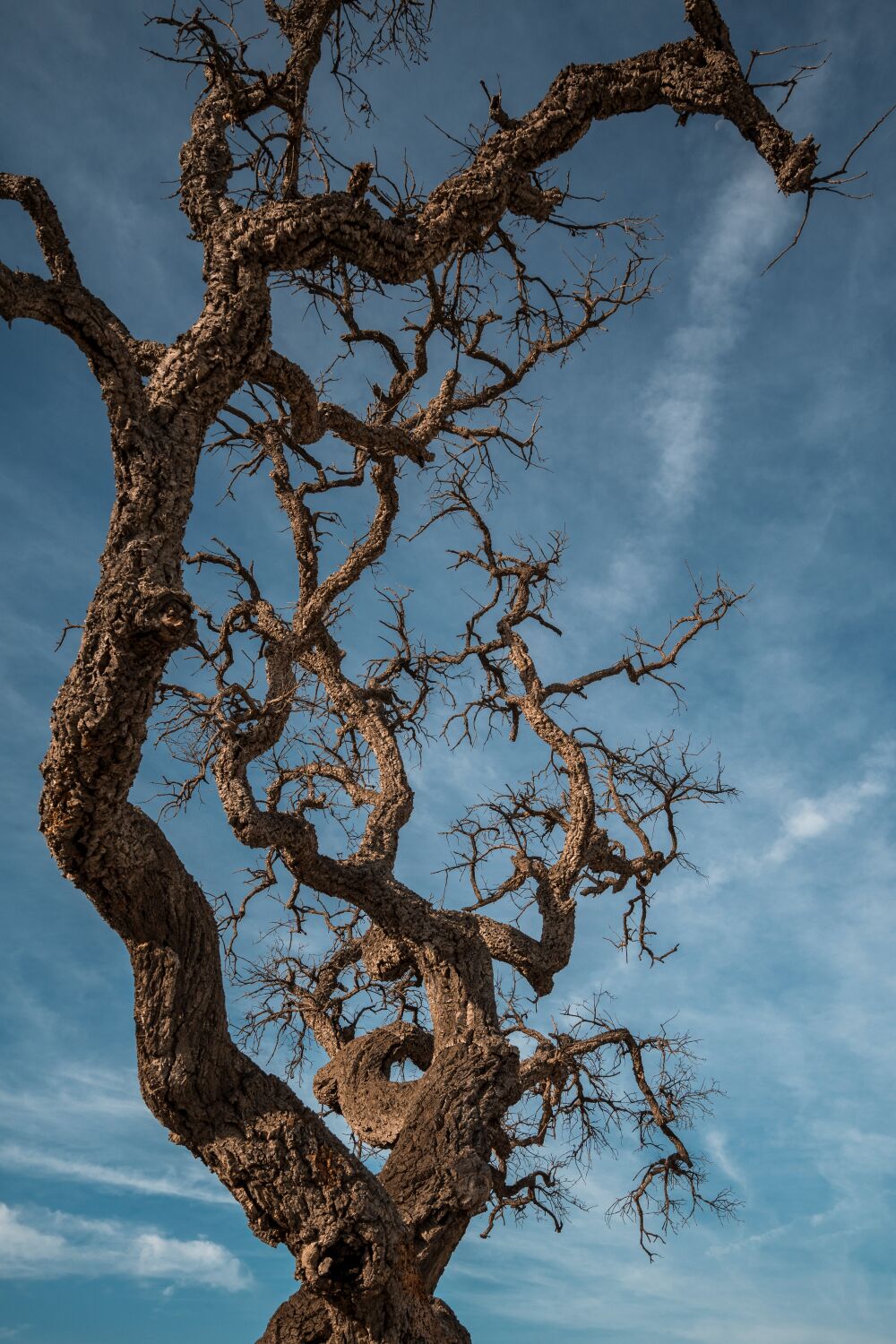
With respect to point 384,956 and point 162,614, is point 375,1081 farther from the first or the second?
point 162,614

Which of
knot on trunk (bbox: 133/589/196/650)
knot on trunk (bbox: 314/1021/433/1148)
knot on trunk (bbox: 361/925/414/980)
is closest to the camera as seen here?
knot on trunk (bbox: 133/589/196/650)

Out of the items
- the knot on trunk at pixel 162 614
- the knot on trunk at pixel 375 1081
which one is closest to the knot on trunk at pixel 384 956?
the knot on trunk at pixel 375 1081

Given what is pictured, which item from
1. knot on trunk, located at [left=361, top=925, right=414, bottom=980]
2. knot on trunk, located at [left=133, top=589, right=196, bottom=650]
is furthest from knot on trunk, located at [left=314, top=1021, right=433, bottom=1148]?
knot on trunk, located at [left=133, top=589, right=196, bottom=650]

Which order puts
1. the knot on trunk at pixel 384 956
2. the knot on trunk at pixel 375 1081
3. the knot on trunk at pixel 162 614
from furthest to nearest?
the knot on trunk at pixel 384 956 < the knot on trunk at pixel 375 1081 < the knot on trunk at pixel 162 614

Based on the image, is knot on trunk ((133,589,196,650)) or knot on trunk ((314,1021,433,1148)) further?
knot on trunk ((314,1021,433,1148))

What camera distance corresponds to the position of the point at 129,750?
4.32 metres

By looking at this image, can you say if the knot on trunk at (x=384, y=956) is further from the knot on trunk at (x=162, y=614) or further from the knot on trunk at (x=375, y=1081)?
the knot on trunk at (x=162, y=614)

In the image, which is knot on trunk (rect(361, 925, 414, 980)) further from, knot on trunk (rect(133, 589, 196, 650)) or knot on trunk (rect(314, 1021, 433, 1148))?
knot on trunk (rect(133, 589, 196, 650))

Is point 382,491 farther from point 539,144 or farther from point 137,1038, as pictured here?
point 137,1038

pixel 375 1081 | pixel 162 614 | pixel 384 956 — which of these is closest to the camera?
pixel 162 614

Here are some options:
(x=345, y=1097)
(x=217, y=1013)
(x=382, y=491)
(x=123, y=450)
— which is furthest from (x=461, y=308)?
(x=345, y=1097)

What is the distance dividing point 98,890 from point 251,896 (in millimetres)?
4536

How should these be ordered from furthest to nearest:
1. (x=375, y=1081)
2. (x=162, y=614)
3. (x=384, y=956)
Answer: (x=384, y=956), (x=375, y=1081), (x=162, y=614)

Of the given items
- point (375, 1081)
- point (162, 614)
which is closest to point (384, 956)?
point (375, 1081)
